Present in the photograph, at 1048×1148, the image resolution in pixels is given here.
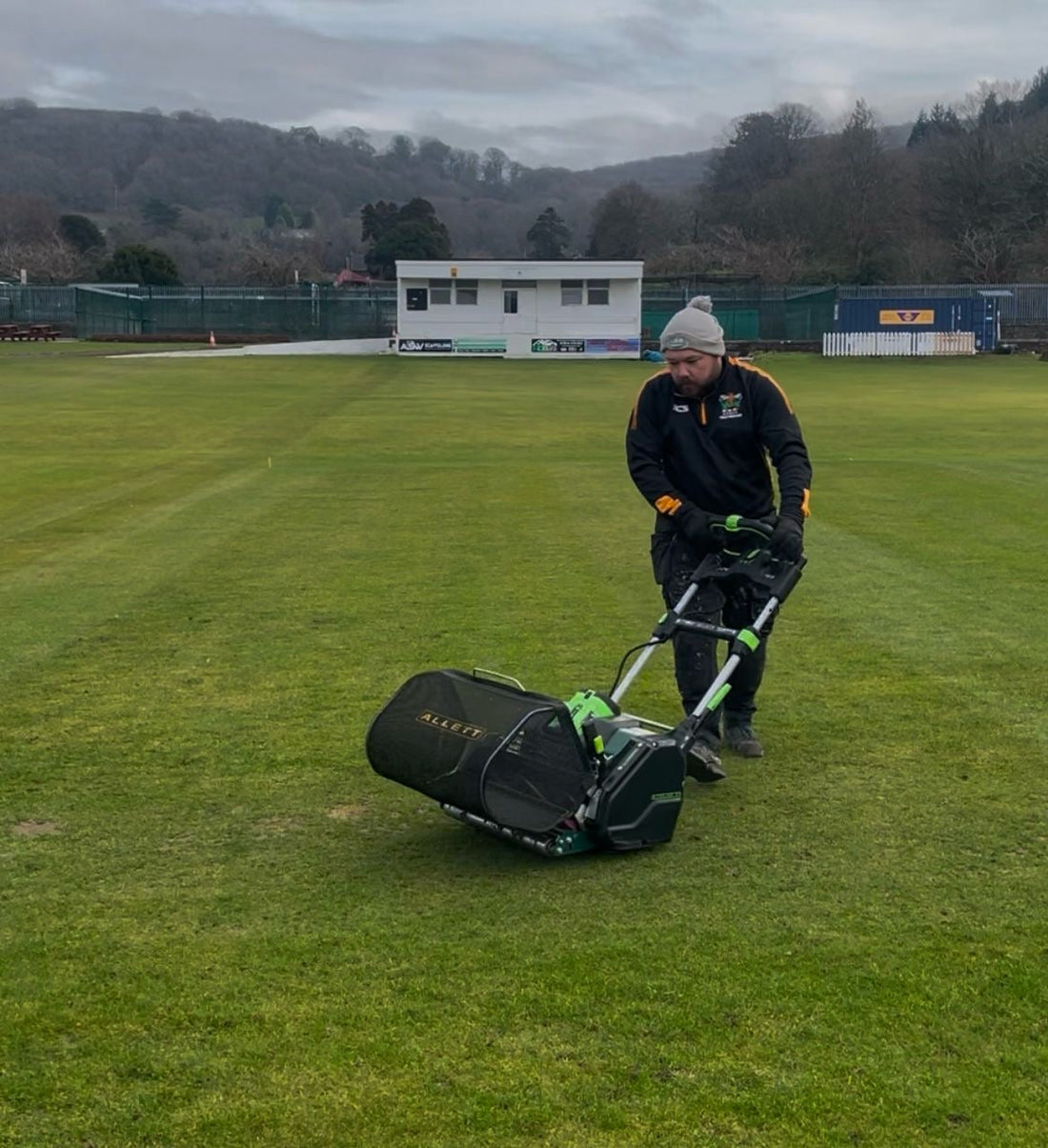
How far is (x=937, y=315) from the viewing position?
58.6 m

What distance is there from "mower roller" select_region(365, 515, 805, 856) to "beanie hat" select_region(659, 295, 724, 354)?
1.58 meters

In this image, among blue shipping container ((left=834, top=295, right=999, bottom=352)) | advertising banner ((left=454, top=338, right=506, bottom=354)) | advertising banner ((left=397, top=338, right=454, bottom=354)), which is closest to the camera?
blue shipping container ((left=834, top=295, right=999, bottom=352))

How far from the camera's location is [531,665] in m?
7.66

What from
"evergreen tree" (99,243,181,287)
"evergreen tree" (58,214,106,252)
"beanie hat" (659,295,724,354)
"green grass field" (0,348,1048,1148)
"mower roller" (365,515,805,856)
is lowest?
"green grass field" (0,348,1048,1148)

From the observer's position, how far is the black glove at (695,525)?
5.78 m

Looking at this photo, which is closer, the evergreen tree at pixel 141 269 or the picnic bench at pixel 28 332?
the picnic bench at pixel 28 332

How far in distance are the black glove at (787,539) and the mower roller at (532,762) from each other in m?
0.84

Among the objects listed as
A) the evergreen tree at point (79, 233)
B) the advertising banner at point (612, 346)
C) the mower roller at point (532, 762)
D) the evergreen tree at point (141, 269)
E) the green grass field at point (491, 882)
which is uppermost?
the evergreen tree at point (79, 233)

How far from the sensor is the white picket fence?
5759 cm

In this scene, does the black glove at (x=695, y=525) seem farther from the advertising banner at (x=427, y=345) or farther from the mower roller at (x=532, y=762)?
the advertising banner at (x=427, y=345)

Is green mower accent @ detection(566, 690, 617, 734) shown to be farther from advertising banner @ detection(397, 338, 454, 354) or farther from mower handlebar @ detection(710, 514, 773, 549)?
advertising banner @ detection(397, 338, 454, 354)

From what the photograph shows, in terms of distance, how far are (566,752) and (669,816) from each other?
0.50m

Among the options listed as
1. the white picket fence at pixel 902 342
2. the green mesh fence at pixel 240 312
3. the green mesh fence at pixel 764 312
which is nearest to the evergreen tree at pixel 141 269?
the green mesh fence at pixel 240 312

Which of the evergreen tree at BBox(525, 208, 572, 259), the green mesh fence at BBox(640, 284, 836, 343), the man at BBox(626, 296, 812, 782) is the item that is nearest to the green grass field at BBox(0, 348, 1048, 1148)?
the man at BBox(626, 296, 812, 782)
